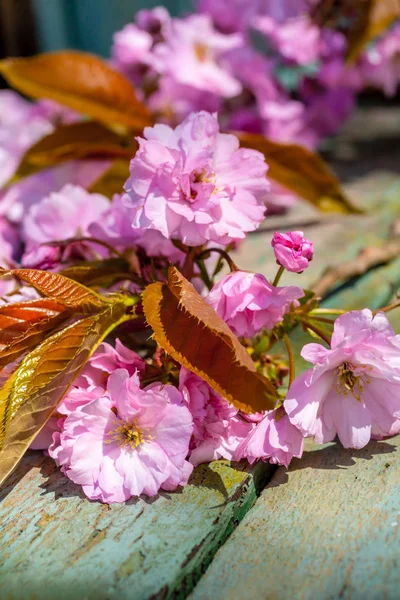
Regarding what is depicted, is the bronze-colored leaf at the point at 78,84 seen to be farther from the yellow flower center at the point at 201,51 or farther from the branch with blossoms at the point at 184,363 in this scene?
the branch with blossoms at the point at 184,363

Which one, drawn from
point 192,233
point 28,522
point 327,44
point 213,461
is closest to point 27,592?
point 28,522

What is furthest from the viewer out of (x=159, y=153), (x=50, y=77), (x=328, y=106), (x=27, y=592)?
(x=328, y=106)

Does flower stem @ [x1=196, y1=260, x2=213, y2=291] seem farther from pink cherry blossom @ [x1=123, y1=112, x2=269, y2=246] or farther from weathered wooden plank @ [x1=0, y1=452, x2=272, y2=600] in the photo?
weathered wooden plank @ [x1=0, y1=452, x2=272, y2=600]

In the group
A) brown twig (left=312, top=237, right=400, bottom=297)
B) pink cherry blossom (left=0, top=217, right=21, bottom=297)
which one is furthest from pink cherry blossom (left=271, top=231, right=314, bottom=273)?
pink cherry blossom (left=0, top=217, right=21, bottom=297)

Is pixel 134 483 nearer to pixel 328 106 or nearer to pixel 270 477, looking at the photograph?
pixel 270 477

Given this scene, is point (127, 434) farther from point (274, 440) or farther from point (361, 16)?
point (361, 16)

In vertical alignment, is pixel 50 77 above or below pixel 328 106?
above
